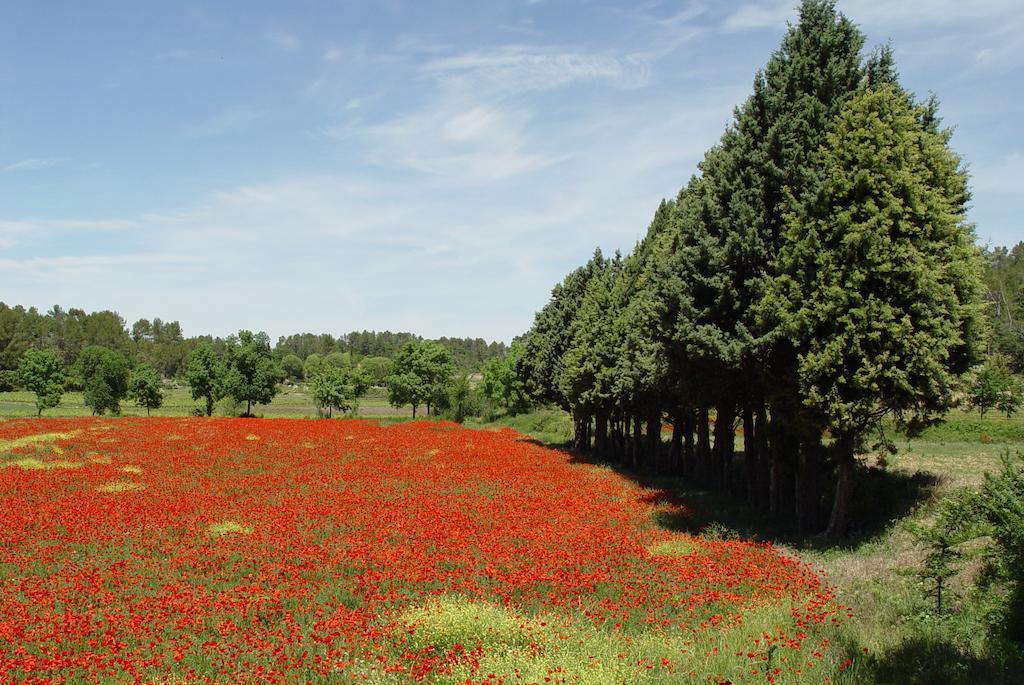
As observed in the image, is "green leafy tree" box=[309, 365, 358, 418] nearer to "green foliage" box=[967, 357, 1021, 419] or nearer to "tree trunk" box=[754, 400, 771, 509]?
"green foliage" box=[967, 357, 1021, 419]

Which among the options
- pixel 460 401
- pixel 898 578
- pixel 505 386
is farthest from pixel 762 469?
pixel 460 401

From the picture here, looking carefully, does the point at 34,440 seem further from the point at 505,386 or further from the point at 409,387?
the point at 505,386

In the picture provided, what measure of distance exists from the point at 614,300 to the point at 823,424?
73.5ft

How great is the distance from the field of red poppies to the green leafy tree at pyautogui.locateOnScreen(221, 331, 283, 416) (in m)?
53.4

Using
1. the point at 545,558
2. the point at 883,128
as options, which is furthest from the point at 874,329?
the point at 545,558

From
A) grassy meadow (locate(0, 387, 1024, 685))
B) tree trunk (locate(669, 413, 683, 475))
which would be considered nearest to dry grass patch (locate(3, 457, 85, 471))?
grassy meadow (locate(0, 387, 1024, 685))

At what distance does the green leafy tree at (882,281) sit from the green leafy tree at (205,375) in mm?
78004

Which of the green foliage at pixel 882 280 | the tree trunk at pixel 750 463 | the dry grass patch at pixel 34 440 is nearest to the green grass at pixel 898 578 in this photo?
the tree trunk at pixel 750 463

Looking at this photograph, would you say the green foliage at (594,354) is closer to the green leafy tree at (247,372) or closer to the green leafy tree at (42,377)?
the green leafy tree at (247,372)

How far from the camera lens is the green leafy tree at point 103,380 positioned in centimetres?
7926

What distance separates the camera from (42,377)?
7800 cm

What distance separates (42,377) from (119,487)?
64.8m

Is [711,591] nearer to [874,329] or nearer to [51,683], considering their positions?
[874,329]

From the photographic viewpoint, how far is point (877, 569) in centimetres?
1523
